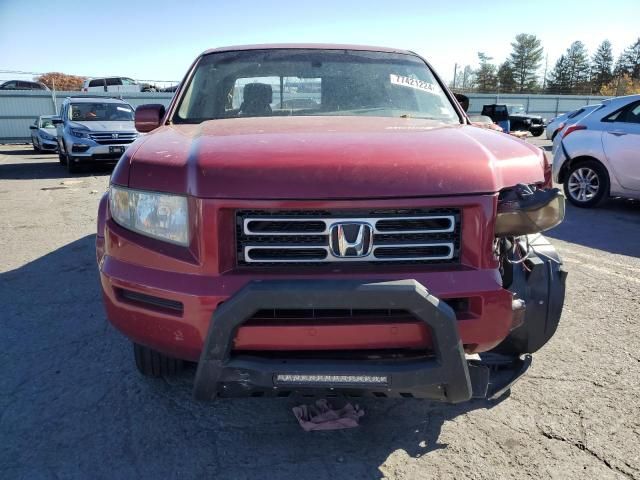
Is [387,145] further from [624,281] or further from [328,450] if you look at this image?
[624,281]

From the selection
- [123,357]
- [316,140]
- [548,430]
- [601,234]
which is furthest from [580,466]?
[601,234]

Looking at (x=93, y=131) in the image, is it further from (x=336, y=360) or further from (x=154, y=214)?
(x=336, y=360)

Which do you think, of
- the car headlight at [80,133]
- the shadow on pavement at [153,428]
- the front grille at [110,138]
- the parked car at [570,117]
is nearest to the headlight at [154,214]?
the shadow on pavement at [153,428]

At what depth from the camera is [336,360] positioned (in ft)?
6.38

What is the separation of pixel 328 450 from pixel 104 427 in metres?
1.07

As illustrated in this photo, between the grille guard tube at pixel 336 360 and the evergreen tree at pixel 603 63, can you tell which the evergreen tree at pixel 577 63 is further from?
the grille guard tube at pixel 336 360

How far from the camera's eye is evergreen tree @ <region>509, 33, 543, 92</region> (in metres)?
78.2

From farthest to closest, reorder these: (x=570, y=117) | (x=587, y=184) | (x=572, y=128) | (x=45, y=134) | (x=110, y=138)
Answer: (x=45, y=134) < (x=570, y=117) < (x=110, y=138) < (x=572, y=128) < (x=587, y=184)

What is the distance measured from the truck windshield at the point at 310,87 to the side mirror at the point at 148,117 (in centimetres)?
31

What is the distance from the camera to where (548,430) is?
8.07ft

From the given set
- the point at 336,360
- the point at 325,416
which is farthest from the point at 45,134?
the point at 336,360

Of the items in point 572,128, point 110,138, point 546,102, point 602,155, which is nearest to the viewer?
point 602,155

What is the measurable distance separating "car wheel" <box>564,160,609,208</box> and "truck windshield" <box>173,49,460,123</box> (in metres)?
5.07

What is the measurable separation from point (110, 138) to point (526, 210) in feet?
39.3
